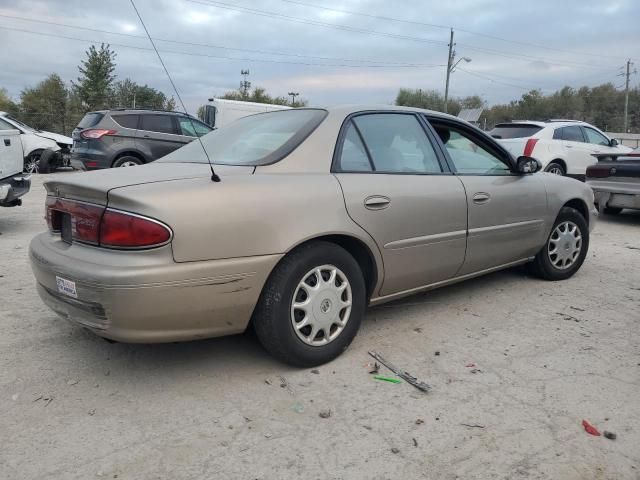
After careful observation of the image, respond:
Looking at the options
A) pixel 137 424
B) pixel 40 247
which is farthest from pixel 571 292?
pixel 40 247

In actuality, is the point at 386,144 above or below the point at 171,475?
above

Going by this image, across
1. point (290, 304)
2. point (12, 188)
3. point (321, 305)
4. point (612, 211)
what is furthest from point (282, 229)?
point (612, 211)

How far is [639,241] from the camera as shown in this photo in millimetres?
7066

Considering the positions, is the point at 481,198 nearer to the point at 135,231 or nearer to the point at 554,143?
the point at 135,231

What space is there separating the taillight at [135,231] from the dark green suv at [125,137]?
8819 millimetres

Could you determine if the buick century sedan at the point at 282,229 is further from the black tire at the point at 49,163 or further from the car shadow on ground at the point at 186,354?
the black tire at the point at 49,163

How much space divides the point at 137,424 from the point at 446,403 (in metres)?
1.51

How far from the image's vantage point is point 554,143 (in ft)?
36.8

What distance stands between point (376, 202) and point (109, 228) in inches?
60.1

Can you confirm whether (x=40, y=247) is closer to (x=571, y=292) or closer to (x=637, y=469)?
(x=637, y=469)

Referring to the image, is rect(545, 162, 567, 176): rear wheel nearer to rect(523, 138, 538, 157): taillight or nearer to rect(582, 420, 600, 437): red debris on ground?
rect(523, 138, 538, 157): taillight

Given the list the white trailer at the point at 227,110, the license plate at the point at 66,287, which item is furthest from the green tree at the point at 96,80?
the license plate at the point at 66,287

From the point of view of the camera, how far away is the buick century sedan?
2.57 metres

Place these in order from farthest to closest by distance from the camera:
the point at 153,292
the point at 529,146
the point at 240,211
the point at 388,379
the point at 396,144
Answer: the point at 529,146
the point at 396,144
the point at 388,379
the point at 240,211
the point at 153,292
